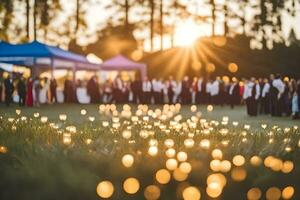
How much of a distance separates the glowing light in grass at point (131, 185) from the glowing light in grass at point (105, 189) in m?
0.12

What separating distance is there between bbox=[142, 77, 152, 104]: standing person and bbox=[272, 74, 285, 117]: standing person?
1292 centimetres

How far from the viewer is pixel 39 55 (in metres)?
33.4

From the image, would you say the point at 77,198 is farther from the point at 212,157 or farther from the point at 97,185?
the point at 212,157

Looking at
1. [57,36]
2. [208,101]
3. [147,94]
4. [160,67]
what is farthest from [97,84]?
[57,36]

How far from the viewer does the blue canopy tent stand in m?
33.6

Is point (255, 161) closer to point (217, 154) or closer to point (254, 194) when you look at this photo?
point (217, 154)

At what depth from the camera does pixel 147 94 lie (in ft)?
128

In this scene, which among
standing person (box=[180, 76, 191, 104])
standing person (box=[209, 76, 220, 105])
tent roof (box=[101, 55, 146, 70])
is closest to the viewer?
standing person (box=[209, 76, 220, 105])

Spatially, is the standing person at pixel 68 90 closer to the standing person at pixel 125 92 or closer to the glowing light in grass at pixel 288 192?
the standing person at pixel 125 92

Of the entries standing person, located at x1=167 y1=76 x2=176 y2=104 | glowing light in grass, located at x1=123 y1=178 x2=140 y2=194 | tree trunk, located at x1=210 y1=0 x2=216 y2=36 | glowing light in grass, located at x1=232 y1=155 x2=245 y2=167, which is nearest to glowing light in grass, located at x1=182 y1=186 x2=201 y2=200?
glowing light in grass, located at x1=123 y1=178 x2=140 y2=194

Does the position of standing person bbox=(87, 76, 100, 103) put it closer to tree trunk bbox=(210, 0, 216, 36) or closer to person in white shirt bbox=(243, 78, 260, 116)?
person in white shirt bbox=(243, 78, 260, 116)

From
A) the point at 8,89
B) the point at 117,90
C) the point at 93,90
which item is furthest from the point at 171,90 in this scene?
the point at 8,89

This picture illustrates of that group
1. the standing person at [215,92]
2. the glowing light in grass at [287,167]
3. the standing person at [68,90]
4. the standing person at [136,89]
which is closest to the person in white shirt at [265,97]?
the standing person at [215,92]

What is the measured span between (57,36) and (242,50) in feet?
77.9
